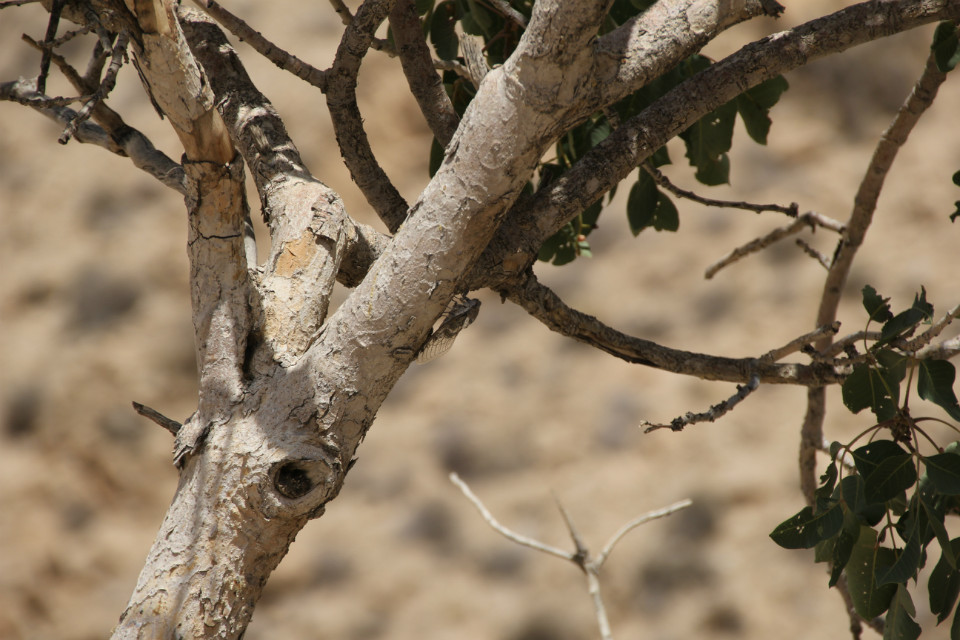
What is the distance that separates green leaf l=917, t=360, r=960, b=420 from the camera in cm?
83

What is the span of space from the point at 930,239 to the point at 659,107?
2007mm

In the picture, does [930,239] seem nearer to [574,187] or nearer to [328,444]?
[574,187]

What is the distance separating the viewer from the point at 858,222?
1339mm

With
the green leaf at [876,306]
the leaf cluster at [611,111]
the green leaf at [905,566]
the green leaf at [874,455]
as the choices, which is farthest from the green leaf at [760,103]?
the green leaf at [905,566]

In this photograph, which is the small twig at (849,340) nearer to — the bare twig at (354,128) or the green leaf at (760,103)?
the green leaf at (760,103)

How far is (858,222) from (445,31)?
766mm

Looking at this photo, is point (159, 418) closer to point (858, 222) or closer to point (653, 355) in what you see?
point (653, 355)

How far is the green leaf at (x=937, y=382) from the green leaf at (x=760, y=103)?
0.46m

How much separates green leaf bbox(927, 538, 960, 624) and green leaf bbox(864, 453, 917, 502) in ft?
0.28

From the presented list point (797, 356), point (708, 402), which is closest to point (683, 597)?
point (708, 402)

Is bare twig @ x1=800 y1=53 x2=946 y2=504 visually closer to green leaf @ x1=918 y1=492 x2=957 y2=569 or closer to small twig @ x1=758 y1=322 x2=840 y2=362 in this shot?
small twig @ x1=758 y1=322 x2=840 y2=362

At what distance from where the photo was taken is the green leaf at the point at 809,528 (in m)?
0.82

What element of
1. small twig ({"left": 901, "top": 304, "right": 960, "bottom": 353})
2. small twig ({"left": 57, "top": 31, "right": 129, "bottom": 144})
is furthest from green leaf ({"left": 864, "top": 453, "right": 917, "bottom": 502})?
small twig ({"left": 57, "top": 31, "right": 129, "bottom": 144})

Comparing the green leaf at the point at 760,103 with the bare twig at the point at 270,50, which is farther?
the green leaf at the point at 760,103
